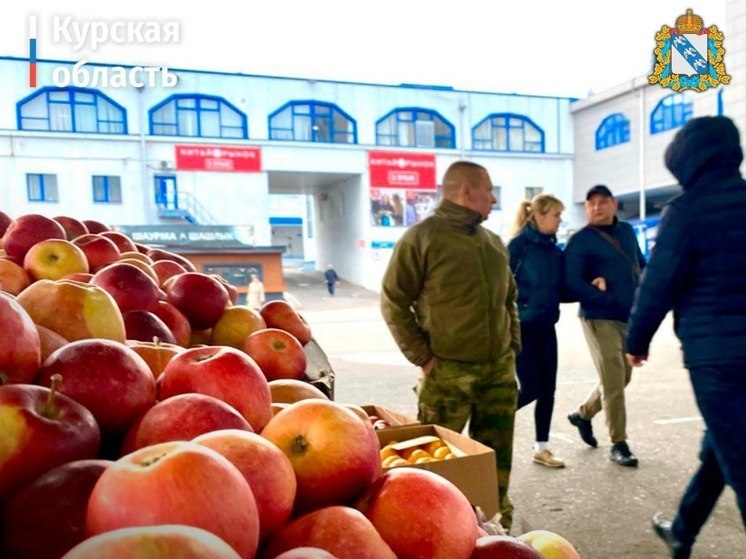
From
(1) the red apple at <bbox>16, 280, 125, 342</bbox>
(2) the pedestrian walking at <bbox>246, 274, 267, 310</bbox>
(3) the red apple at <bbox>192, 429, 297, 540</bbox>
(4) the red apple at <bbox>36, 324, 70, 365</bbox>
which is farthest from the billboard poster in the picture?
(3) the red apple at <bbox>192, 429, 297, 540</bbox>

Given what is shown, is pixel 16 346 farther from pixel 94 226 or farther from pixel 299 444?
pixel 94 226

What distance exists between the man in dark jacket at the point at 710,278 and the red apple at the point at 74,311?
1.79 m

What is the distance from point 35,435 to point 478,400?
2.26m

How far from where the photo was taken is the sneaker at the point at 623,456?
3793 mm

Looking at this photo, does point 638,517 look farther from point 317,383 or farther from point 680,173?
point 317,383

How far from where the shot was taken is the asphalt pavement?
112 inches

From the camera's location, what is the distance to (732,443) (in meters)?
2.04

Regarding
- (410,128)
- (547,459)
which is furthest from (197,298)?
(410,128)

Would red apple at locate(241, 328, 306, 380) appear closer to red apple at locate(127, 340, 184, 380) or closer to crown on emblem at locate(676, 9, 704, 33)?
red apple at locate(127, 340, 184, 380)

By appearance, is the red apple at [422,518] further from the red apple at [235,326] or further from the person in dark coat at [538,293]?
the person in dark coat at [538,293]

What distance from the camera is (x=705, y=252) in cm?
211

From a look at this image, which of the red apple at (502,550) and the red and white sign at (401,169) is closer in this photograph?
the red apple at (502,550)

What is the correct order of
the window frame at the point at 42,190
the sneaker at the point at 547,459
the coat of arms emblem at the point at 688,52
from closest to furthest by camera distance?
the sneaker at the point at 547,459
the coat of arms emblem at the point at 688,52
the window frame at the point at 42,190

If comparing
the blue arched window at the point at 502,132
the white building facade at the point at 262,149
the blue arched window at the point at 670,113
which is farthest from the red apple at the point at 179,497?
the blue arched window at the point at 502,132
